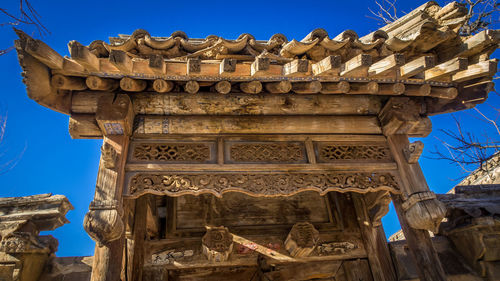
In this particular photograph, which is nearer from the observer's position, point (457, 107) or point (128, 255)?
point (457, 107)

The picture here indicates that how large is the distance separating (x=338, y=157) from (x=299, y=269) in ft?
6.43

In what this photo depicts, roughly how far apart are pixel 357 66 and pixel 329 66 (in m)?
0.27

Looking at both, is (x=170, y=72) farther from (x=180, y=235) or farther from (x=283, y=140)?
(x=180, y=235)

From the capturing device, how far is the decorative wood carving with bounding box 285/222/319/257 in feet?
14.7

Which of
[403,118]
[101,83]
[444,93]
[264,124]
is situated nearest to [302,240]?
[264,124]

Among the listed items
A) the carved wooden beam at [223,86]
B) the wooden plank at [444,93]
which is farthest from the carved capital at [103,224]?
the wooden plank at [444,93]

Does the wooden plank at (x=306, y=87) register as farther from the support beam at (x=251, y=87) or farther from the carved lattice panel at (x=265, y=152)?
the carved lattice panel at (x=265, y=152)

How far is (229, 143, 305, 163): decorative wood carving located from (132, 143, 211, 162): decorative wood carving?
0.34m

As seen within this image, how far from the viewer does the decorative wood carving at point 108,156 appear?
315cm

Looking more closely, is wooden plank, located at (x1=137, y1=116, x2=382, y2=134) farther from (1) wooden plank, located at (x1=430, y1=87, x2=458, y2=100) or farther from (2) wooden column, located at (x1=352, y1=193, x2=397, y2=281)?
(2) wooden column, located at (x1=352, y1=193, x2=397, y2=281)

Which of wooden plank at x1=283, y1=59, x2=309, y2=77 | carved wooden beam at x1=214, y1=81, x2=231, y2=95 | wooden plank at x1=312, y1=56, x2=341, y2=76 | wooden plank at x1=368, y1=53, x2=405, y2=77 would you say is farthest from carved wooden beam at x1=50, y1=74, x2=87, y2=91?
wooden plank at x1=368, y1=53, x2=405, y2=77

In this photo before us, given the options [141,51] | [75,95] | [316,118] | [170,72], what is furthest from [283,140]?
[75,95]

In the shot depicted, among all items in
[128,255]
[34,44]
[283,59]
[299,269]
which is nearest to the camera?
[34,44]

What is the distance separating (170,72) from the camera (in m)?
3.18
